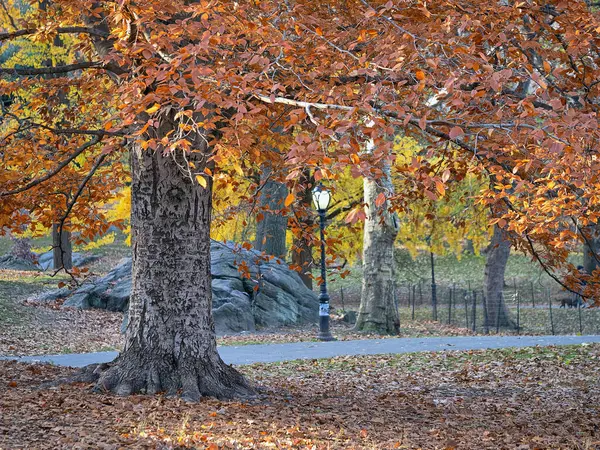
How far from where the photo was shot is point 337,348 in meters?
13.1

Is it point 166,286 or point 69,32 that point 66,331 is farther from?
point 69,32

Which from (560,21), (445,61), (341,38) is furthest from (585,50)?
(341,38)

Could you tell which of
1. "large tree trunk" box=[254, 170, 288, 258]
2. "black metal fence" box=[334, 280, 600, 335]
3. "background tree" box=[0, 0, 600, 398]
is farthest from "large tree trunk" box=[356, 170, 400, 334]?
"background tree" box=[0, 0, 600, 398]

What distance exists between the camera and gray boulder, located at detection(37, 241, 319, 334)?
17234 millimetres

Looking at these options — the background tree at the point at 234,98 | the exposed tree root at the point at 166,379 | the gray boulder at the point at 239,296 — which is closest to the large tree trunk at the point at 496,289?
the gray boulder at the point at 239,296

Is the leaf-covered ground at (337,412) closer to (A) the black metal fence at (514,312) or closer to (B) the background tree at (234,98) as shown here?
(B) the background tree at (234,98)

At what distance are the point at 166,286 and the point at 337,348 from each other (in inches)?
246

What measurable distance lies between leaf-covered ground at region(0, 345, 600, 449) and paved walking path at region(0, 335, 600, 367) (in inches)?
40.8

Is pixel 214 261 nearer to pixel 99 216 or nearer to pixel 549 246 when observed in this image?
pixel 99 216

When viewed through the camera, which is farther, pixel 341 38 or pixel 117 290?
pixel 117 290

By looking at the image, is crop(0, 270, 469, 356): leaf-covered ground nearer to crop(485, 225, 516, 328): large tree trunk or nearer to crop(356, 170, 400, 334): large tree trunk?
crop(356, 170, 400, 334): large tree trunk


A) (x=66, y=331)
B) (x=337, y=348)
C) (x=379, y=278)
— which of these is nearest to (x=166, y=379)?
(x=337, y=348)

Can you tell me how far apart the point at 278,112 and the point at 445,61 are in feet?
6.07

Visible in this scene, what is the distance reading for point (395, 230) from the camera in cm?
1694
